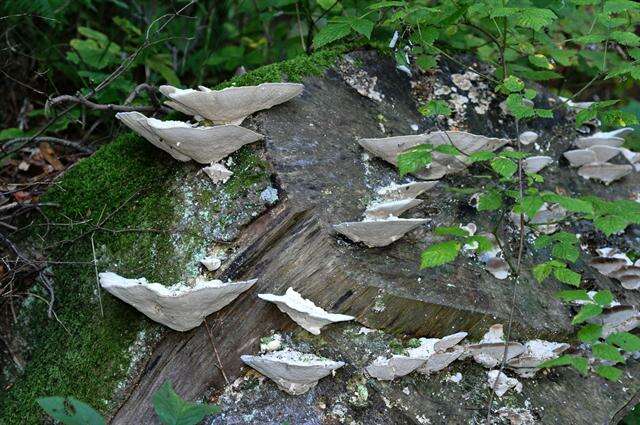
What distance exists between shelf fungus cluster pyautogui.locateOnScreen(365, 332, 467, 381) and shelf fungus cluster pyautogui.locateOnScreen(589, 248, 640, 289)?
1.37m

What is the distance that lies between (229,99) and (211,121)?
Answer: 0.27 m

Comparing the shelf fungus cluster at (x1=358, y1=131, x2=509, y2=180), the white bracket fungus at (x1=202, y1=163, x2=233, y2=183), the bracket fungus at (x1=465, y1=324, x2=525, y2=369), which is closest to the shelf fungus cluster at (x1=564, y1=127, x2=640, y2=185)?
the shelf fungus cluster at (x1=358, y1=131, x2=509, y2=180)

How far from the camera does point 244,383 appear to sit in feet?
11.0

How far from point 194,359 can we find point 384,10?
3447mm

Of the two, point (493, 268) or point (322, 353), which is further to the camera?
point (493, 268)

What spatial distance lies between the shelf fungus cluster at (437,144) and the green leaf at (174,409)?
72.6 inches

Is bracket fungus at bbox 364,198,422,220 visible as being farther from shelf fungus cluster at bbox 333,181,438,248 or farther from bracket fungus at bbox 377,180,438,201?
A: bracket fungus at bbox 377,180,438,201

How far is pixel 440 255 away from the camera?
3.03 meters

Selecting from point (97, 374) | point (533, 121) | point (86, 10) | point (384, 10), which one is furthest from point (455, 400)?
point (86, 10)

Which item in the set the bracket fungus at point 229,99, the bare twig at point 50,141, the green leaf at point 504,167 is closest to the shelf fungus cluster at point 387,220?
the green leaf at point 504,167

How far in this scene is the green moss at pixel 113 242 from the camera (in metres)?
3.54

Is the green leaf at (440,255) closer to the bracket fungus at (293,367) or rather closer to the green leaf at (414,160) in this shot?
the green leaf at (414,160)

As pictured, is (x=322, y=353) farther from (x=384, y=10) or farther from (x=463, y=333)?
(x=384, y=10)

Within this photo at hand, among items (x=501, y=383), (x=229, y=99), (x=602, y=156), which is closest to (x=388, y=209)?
(x=229, y=99)
